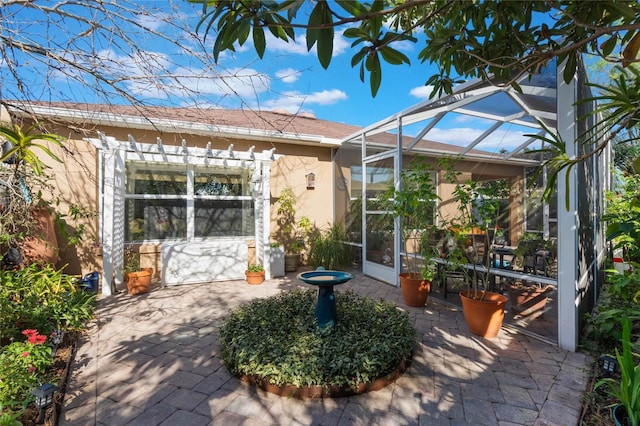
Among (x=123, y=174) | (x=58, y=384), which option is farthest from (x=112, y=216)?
(x=58, y=384)

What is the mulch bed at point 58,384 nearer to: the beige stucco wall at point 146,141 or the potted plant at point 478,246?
the beige stucco wall at point 146,141

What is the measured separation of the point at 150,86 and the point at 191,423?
315 cm

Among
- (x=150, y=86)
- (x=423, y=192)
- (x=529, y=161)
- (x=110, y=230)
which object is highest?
(x=150, y=86)

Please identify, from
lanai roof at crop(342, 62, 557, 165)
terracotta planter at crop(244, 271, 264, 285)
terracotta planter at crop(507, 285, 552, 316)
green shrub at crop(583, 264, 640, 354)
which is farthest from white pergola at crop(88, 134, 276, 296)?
green shrub at crop(583, 264, 640, 354)

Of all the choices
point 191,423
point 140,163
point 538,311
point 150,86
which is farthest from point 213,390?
point 140,163

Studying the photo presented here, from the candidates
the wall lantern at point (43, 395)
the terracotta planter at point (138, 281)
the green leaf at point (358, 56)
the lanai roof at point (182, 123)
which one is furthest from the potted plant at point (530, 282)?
the terracotta planter at point (138, 281)

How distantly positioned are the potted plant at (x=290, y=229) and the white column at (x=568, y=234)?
18.0ft

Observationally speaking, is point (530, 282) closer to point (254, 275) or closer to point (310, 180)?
point (254, 275)

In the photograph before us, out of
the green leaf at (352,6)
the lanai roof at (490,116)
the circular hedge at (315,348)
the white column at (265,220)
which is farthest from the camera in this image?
the white column at (265,220)

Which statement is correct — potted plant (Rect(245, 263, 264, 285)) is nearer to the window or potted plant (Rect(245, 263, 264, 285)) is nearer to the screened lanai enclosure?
the window

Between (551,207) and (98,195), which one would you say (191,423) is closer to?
(551,207)

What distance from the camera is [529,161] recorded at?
471 centimetres

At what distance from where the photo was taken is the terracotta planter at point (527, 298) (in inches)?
154

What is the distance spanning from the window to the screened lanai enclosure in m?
2.63
